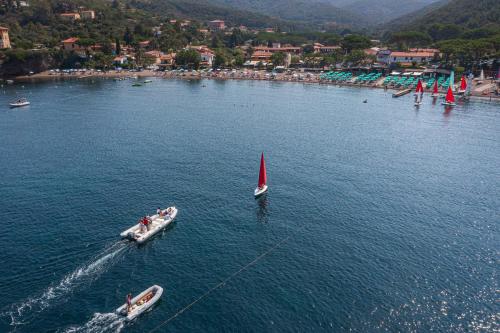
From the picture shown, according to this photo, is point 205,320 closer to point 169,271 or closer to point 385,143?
point 169,271

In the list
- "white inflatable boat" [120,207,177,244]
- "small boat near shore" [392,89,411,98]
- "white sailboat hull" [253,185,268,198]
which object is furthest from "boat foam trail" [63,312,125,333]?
"small boat near shore" [392,89,411,98]

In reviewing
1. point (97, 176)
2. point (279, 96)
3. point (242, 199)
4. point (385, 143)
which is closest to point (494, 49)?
point (279, 96)

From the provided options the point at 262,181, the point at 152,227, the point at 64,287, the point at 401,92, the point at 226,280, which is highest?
the point at 401,92

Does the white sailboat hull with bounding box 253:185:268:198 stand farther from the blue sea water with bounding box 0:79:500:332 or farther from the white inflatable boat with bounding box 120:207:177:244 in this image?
the white inflatable boat with bounding box 120:207:177:244

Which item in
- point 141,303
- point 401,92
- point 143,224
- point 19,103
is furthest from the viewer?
point 401,92

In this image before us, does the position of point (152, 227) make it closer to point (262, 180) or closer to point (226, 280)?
point (226, 280)

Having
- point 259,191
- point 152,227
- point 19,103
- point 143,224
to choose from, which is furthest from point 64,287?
point 19,103
